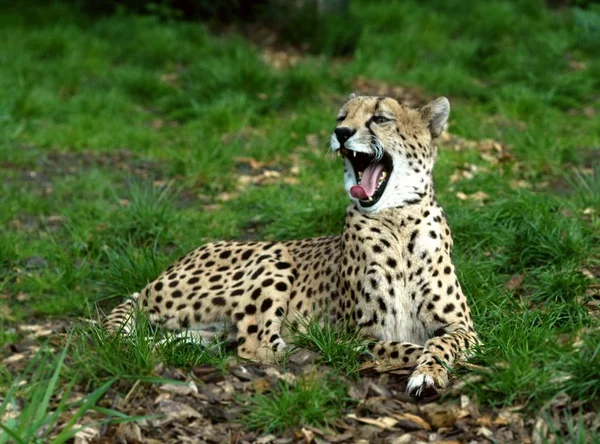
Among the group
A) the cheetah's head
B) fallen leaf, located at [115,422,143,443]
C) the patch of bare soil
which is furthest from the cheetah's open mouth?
fallen leaf, located at [115,422,143,443]

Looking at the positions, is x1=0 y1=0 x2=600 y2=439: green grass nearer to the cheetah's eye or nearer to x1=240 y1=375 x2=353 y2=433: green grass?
x1=240 y1=375 x2=353 y2=433: green grass

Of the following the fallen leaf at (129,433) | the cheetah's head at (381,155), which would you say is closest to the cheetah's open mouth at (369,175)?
the cheetah's head at (381,155)

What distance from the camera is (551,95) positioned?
1057 centimetres

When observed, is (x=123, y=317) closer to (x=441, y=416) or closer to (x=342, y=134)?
(x=342, y=134)

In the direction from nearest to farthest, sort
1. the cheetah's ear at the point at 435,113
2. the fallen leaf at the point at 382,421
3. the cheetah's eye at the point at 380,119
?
the fallen leaf at the point at 382,421
the cheetah's eye at the point at 380,119
the cheetah's ear at the point at 435,113

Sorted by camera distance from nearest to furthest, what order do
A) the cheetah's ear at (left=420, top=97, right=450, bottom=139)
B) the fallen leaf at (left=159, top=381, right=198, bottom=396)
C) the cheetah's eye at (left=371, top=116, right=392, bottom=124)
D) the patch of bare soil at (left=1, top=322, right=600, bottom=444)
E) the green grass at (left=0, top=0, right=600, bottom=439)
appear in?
1. the patch of bare soil at (left=1, top=322, right=600, bottom=444)
2. the fallen leaf at (left=159, top=381, right=198, bottom=396)
3. the green grass at (left=0, top=0, right=600, bottom=439)
4. the cheetah's eye at (left=371, top=116, right=392, bottom=124)
5. the cheetah's ear at (left=420, top=97, right=450, bottom=139)

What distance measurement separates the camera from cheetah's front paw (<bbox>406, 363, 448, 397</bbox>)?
4656 mm

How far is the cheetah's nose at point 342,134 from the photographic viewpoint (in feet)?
17.2

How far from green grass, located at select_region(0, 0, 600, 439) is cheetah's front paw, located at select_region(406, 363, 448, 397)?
0.21m

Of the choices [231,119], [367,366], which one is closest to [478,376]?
[367,366]

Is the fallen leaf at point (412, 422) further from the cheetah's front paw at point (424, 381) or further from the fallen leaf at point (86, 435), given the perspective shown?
the fallen leaf at point (86, 435)

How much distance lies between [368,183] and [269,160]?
4.13 metres

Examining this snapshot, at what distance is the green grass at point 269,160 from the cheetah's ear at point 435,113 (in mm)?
1050

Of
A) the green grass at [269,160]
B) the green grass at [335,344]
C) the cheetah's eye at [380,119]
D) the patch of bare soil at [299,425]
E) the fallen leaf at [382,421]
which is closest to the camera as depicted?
the patch of bare soil at [299,425]
